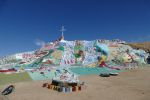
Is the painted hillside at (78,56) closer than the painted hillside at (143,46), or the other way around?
the painted hillside at (78,56)

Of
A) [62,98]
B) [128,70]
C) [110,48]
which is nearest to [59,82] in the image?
[62,98]

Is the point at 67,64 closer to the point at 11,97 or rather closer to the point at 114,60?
the point at 114,60

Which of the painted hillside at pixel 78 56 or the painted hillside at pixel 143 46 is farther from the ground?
the painted hillside at pixel 143 46

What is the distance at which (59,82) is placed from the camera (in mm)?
37531

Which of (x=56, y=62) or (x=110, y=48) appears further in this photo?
(x=110, y=48)

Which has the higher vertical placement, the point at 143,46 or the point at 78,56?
the point at 143,46

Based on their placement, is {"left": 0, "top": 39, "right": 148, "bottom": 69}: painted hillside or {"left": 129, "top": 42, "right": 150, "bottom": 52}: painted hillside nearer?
{"left": 0, "top": 39, "right": 148, "bottom": 69}: painted hillside

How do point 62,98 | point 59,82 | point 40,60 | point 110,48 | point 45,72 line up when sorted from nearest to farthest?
point 62,98
point 59,82
point 45,72
point 40,60
point 110,48

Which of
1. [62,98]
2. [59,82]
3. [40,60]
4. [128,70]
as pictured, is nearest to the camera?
[62,98]

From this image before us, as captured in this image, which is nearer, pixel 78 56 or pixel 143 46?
pixel 78 56

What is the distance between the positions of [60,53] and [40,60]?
15.4 ft

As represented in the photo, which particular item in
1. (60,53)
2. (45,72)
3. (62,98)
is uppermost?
(60,53)

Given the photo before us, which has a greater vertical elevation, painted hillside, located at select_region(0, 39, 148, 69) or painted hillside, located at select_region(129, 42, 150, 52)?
painted hillside, located at select_region(129, 42, 150, 52)

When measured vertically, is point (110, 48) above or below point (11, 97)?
above
